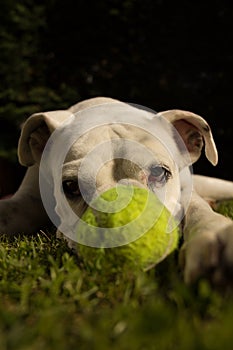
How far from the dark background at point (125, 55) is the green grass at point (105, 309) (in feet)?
17.3

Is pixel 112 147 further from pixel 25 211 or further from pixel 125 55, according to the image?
pixel 125 55

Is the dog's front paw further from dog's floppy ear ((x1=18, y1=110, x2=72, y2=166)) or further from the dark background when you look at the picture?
the dark background

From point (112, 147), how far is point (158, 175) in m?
0.27

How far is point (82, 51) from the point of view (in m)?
7.89

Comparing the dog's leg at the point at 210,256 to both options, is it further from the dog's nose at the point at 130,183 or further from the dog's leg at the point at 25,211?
the dog's leg at the point at 25,211

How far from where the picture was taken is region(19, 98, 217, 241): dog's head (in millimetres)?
2383

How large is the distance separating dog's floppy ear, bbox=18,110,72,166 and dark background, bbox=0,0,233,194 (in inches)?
150

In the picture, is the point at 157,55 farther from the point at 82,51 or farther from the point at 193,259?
the point at 193,259

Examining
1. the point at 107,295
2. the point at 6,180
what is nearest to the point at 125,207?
the point at 107,295

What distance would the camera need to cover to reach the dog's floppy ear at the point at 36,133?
298 centimetres

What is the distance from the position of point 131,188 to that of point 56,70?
6.21 m

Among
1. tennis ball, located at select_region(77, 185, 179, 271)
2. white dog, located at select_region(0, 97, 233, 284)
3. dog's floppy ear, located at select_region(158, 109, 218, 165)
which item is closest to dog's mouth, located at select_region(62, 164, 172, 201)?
white dog, located at select_region(0, 97, 233, 284)

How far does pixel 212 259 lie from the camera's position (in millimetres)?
1497

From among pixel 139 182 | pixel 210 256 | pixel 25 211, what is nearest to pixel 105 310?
pixel 210 256
